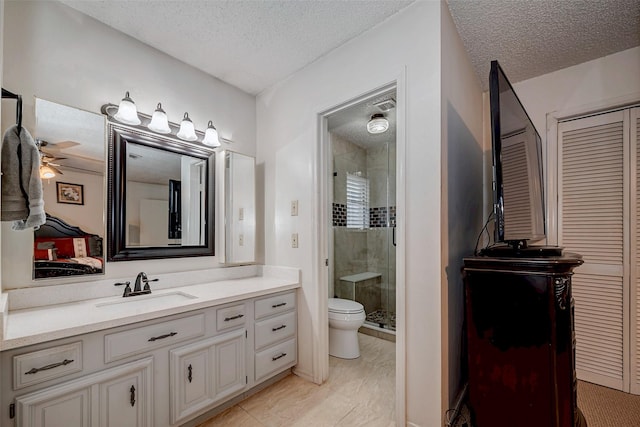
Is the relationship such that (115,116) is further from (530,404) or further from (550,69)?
(550,69)

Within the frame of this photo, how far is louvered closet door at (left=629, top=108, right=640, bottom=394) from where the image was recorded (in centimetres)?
206

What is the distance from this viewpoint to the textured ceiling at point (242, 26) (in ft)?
5.65

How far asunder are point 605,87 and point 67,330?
380 centimetres

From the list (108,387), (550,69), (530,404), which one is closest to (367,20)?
(550,69)

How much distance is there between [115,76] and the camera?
190 centimetres

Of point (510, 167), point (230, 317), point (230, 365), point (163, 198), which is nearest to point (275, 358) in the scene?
point (230, 365)

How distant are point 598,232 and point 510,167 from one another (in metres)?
1.57

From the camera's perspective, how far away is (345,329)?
2.66 m

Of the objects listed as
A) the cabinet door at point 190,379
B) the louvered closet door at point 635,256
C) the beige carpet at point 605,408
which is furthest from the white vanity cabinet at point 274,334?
→ the louvered closet door at point 635,256

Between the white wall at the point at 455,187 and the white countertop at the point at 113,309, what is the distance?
1171 mm

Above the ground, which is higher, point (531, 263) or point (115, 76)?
point (115, 76)

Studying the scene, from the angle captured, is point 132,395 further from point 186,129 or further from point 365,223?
point 365,223

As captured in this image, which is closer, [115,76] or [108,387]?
[108,387]

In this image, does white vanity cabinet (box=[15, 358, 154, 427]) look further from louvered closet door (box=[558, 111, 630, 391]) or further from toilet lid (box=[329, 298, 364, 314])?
louvered closet door (box=[558, 111, 630, 391])
